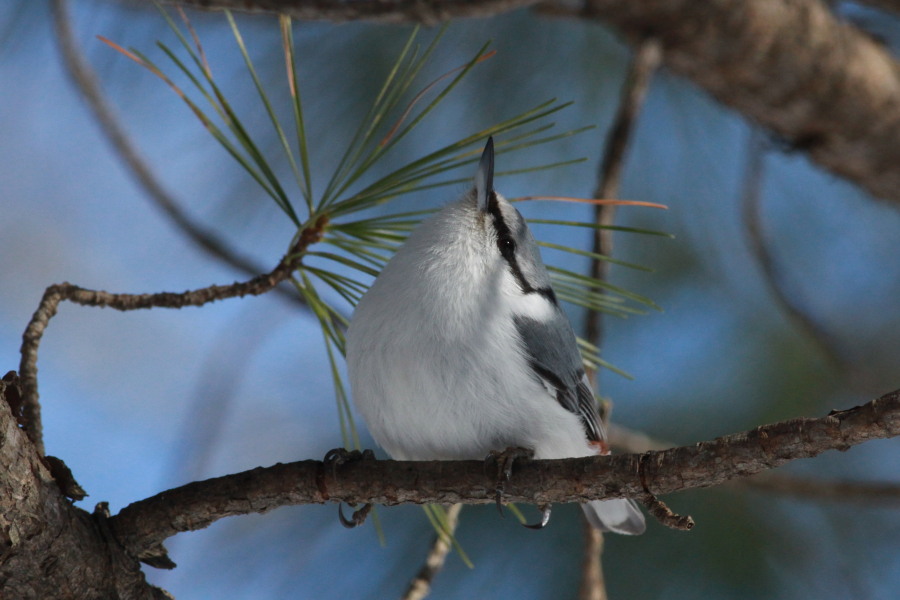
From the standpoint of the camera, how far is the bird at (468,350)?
128cm

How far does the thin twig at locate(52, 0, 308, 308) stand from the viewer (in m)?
1.92

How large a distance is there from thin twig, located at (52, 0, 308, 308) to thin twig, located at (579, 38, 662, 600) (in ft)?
2.31

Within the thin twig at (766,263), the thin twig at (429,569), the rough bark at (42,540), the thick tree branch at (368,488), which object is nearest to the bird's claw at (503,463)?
the thick tree branch at (368,488)

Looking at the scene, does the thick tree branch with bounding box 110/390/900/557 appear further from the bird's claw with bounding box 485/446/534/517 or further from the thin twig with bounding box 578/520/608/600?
the thin twig with bounding box 578/520/608/600

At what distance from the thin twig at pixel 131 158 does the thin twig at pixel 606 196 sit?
70 cm

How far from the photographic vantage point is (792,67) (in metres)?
→ 2.42

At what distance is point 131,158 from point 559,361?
4.27ft

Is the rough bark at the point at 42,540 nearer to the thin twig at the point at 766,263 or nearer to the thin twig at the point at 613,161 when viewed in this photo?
the thin twig at the point at 613,161

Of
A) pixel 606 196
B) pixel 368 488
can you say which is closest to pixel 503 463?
pixel 368 488

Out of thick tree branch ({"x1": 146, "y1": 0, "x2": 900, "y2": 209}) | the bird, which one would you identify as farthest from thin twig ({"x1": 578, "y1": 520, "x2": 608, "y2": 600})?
thick tree branch ({"x1": 146, "y1": 0, "x2": 900, "y2": 209})

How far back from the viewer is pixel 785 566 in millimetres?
2490

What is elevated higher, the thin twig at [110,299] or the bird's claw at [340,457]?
the thin twig at [110,299]

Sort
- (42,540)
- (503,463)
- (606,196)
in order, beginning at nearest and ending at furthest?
1. (42,540)
2. (503,463)
3. (606,196)

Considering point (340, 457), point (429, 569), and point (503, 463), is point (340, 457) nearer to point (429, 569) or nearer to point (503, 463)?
point (503, 463)
